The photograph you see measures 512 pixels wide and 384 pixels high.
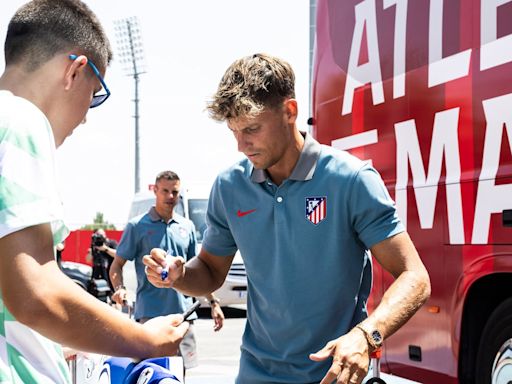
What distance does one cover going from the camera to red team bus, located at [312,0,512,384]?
5043 mm

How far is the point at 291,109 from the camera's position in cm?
337

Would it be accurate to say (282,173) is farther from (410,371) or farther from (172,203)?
(172,203)

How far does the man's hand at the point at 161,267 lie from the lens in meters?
3.47

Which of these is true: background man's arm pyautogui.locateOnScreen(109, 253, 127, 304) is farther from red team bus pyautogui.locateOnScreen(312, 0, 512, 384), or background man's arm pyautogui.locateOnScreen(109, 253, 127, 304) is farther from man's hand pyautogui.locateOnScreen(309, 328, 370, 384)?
man's hand pyautogui.locateOnScreen(309, 328, 370, 384)

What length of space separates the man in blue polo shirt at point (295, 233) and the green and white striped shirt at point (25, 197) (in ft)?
4.17

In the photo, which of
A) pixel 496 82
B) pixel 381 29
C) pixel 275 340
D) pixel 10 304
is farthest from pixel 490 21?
pixel 10 304

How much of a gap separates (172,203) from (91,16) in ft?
20.0

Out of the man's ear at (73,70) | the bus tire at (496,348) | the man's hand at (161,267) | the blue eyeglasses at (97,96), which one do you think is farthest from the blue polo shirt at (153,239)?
the man's ear at (73,70)

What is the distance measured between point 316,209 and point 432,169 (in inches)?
101

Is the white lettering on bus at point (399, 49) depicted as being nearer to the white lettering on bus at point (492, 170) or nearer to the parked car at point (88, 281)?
the white lettering on bus at point (492, 170)


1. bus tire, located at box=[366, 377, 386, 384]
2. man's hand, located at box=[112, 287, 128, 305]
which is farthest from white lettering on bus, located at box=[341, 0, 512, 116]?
man's hand, located at box=[112, 287, 128, 305]

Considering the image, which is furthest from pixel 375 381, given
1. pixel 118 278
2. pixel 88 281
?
pixel 88 281

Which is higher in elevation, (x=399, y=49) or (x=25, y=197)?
(x=399, y=49)

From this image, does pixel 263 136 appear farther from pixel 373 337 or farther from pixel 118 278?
pixel 118 278
